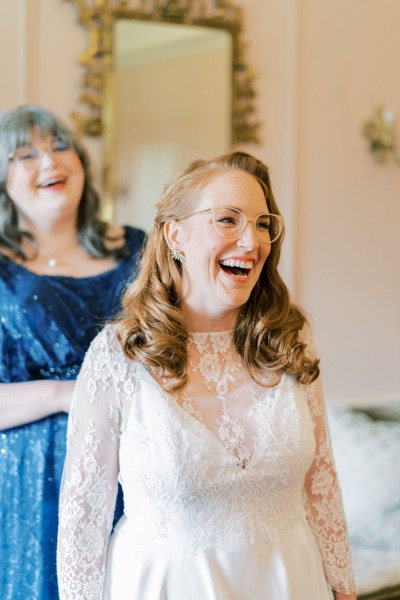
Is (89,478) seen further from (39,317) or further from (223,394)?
(39,317)

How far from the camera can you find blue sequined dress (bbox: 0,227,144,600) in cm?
184

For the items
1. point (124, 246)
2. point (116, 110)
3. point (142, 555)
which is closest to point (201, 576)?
point (142, 555)

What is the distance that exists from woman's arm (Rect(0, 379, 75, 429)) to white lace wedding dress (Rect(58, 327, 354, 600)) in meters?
0.31

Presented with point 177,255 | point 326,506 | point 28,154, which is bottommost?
point 326,506

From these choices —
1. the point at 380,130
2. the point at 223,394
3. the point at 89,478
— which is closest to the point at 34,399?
the point at 89,478

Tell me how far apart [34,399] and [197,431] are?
0.50m

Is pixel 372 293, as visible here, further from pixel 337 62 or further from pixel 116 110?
pixel 116 110

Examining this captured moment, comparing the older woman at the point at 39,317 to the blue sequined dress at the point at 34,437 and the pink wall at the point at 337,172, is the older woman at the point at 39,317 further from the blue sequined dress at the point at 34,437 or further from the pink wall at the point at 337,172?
the pink wall at the point at 337,172

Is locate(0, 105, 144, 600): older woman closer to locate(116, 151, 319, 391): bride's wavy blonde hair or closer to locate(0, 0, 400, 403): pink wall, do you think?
locate(116, 151, 319, 391): bride's wavy blonde hair

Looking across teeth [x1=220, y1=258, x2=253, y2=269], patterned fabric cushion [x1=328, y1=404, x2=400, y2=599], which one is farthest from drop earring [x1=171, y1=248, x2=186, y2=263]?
patterned fabric cushion [x1=328, y1=404, x2=400, y2=599]

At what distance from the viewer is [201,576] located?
1.42 meters

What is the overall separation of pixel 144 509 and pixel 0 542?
23.1 inches

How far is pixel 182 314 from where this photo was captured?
5.04ft

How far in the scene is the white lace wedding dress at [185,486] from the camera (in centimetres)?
142
